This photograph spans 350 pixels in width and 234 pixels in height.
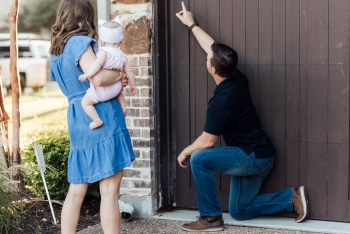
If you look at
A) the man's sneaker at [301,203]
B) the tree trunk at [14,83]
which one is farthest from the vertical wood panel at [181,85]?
the tree trunk at [14,83]

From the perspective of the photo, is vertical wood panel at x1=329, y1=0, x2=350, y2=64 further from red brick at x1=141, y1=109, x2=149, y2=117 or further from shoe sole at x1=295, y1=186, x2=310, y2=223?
red brick at x1=141, y1=109, x2=149, y2=117

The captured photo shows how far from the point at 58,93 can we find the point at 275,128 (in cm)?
1315

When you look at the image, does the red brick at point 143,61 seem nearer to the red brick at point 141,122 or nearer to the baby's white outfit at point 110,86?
the red brick at point 141,122

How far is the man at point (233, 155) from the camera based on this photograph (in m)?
4.40

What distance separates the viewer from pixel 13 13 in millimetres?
5715

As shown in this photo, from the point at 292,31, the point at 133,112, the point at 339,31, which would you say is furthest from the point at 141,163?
the point at 339,31

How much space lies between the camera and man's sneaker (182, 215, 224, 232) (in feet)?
15.0

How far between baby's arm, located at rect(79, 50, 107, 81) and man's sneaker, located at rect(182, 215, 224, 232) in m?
1.63

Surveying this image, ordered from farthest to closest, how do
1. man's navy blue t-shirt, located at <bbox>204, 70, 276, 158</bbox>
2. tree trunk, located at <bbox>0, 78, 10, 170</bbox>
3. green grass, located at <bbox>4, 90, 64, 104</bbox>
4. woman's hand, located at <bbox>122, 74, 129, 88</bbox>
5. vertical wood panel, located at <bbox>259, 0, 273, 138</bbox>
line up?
green grass, located at <bbox>4, 90, 64, 104</bbox>, tree trunk, located at <bbox>0, 78, 10, 170</bbox>, vertical wood panel, located at <bbox>259, 0, 273, 138</bbox>, man's navy blue t-shirt, located at <bbox>204, 70, 276, 158</bbox>, woman's hand, located at <bbox>122, 74, 129, 88</bbox>

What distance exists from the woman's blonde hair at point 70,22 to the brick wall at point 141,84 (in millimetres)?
1118

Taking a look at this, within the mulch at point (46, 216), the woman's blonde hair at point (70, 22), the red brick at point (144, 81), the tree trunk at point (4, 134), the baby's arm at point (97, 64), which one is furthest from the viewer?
the tree trunk at point (4, 134)

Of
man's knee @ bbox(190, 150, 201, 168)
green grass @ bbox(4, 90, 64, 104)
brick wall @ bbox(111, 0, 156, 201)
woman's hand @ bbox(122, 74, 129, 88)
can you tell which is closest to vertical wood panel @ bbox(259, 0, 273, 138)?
man's knee @ bbox(190, 150, 201, 168)

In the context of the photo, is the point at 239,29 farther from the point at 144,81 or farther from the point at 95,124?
the point at 95,124

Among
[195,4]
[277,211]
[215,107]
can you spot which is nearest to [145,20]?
[195,4]
